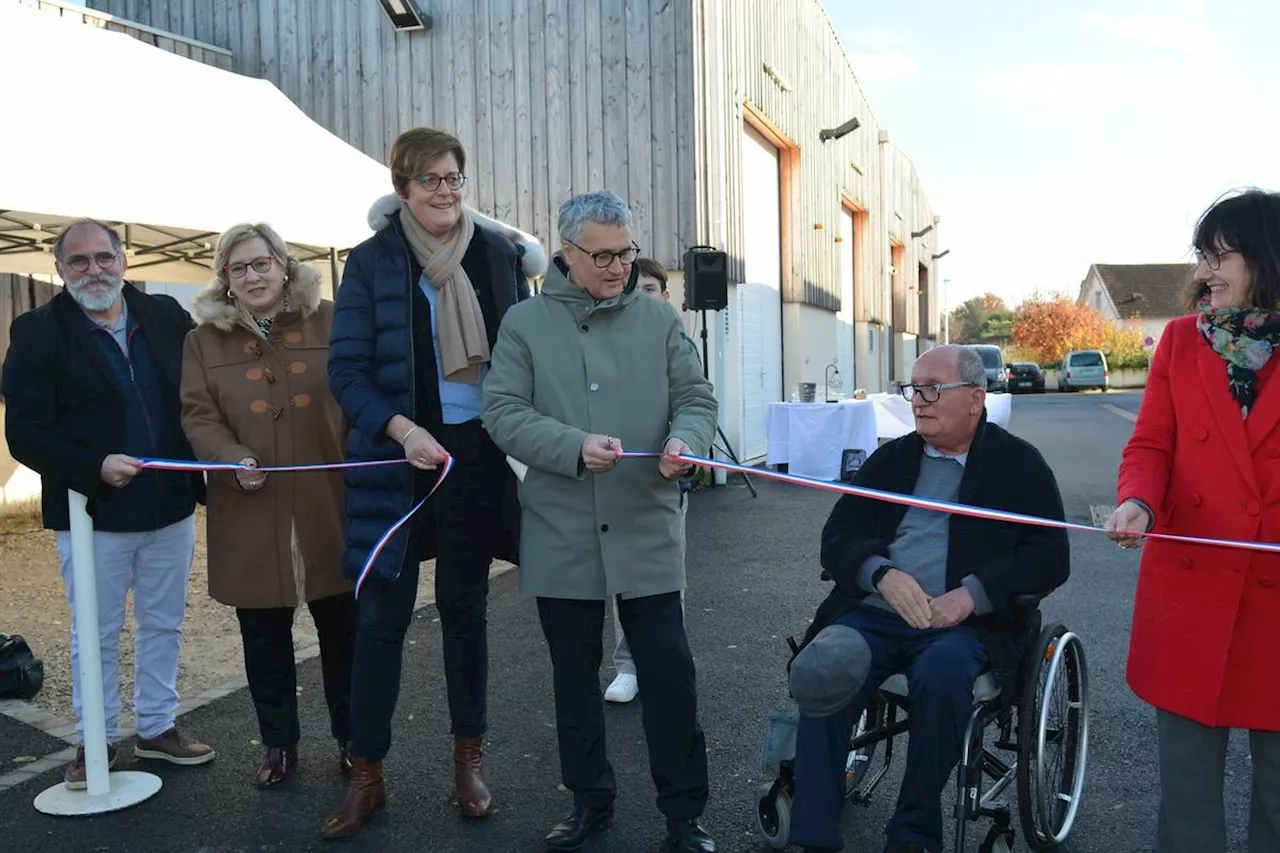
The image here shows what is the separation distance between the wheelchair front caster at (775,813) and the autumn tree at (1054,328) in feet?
190

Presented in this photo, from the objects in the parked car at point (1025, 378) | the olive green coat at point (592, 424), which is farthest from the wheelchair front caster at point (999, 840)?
the parked car at point (1025, 378)

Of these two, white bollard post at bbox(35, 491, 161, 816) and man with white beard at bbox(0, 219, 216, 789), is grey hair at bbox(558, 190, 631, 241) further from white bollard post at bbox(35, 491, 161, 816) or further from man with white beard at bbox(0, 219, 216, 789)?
white bollard post at bbox(35, 491, 161, 816)

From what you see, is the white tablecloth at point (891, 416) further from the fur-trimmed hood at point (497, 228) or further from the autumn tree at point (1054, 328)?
the autumn tree at point (1054, 328)

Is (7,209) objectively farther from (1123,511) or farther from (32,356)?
(1123,511)

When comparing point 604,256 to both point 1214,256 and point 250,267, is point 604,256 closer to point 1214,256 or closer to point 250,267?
point 250,267

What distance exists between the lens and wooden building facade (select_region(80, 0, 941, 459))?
12.6 metres

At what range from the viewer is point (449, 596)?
11.2 ft

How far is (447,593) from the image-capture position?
134 inches

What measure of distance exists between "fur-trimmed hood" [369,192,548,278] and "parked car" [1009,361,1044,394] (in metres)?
39.7

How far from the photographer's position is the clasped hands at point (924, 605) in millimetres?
2996

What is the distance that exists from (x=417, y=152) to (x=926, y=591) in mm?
1947

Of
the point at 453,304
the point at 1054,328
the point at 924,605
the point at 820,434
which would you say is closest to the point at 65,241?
the point at 453,304

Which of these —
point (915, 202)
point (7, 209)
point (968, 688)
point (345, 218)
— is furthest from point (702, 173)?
point (915, 202)

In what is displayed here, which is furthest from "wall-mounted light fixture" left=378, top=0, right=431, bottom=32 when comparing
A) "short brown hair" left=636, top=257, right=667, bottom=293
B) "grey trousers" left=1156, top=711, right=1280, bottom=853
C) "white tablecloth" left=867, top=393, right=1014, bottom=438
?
"grey trousers" left=1156, top=711, right=1280, bottom=853
